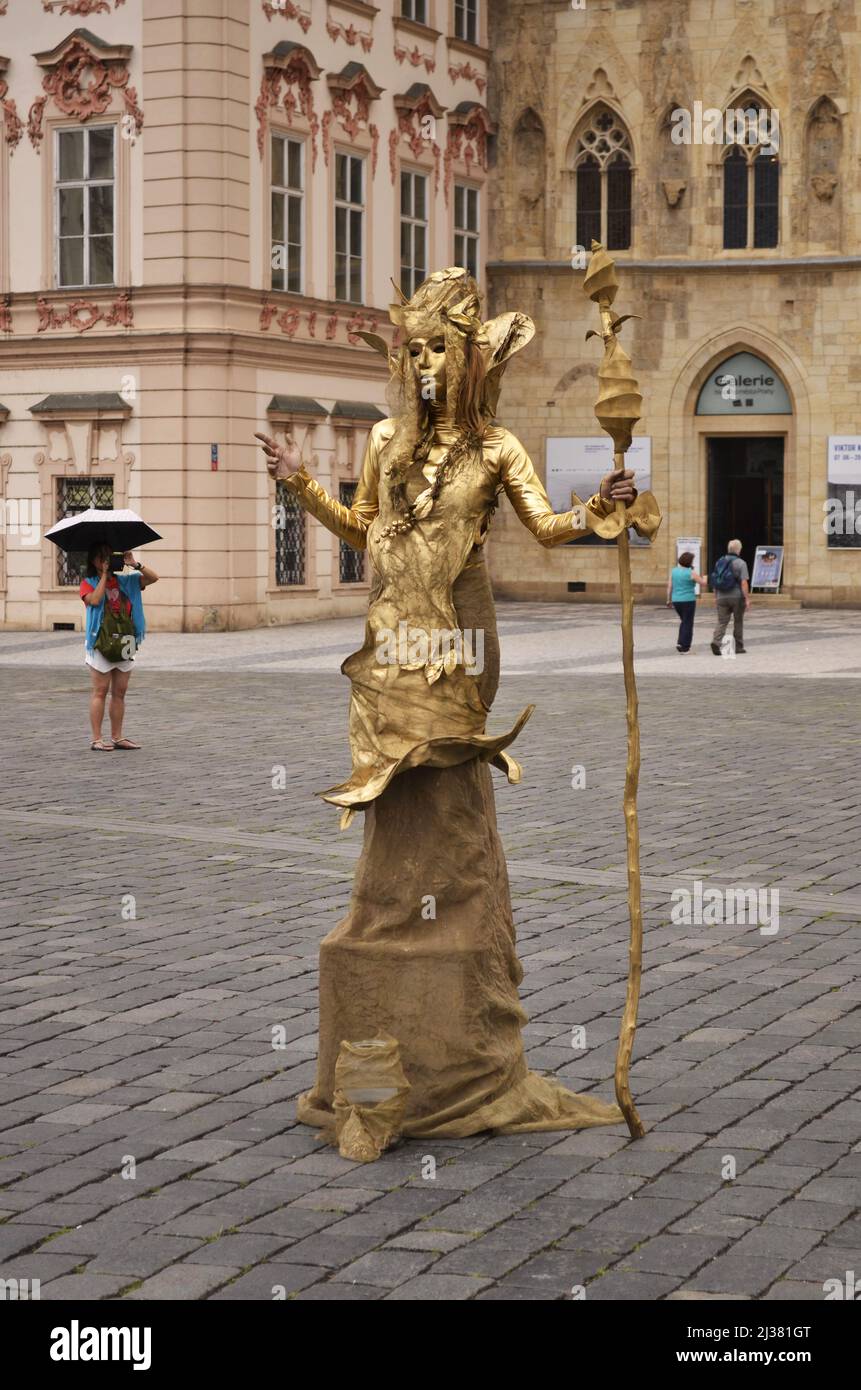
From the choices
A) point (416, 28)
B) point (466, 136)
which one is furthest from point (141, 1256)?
point (466, 136)

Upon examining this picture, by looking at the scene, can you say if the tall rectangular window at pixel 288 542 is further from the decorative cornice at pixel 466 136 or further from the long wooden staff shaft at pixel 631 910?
the long wooden staff shaft at pixel 631 910

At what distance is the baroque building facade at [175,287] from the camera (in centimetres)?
2981

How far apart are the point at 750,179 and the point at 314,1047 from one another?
33975mm

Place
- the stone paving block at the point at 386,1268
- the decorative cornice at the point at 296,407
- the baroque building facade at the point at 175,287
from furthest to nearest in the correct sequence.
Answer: the decorative cornice at the point at 296,407 < the baroque building facade at the point at 175,287 < the stone paving block at the point at 386,1268

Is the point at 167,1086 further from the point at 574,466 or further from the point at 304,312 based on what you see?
the point at 574,466

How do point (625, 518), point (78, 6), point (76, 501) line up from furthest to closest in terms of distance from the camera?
1. point (76, 501)
2. point (78, 6)
3. point (625, 518)

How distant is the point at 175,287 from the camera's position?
97.8 ft

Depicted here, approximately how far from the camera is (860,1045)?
6785 mm

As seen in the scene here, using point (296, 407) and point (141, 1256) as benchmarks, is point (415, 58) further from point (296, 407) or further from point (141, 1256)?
point (141, 1256)

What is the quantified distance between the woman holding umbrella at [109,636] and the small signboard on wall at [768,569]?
24021 millimetres

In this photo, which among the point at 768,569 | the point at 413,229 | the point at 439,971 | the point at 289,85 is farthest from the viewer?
the point at 768,569

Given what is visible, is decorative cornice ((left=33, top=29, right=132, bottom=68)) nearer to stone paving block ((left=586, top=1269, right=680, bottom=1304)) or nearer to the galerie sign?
the galerie sign

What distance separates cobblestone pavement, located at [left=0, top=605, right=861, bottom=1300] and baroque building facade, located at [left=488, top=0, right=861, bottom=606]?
23978 millimetres

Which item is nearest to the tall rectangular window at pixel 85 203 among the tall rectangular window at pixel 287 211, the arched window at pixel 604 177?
the tall rectangular window at pixel 287 211
